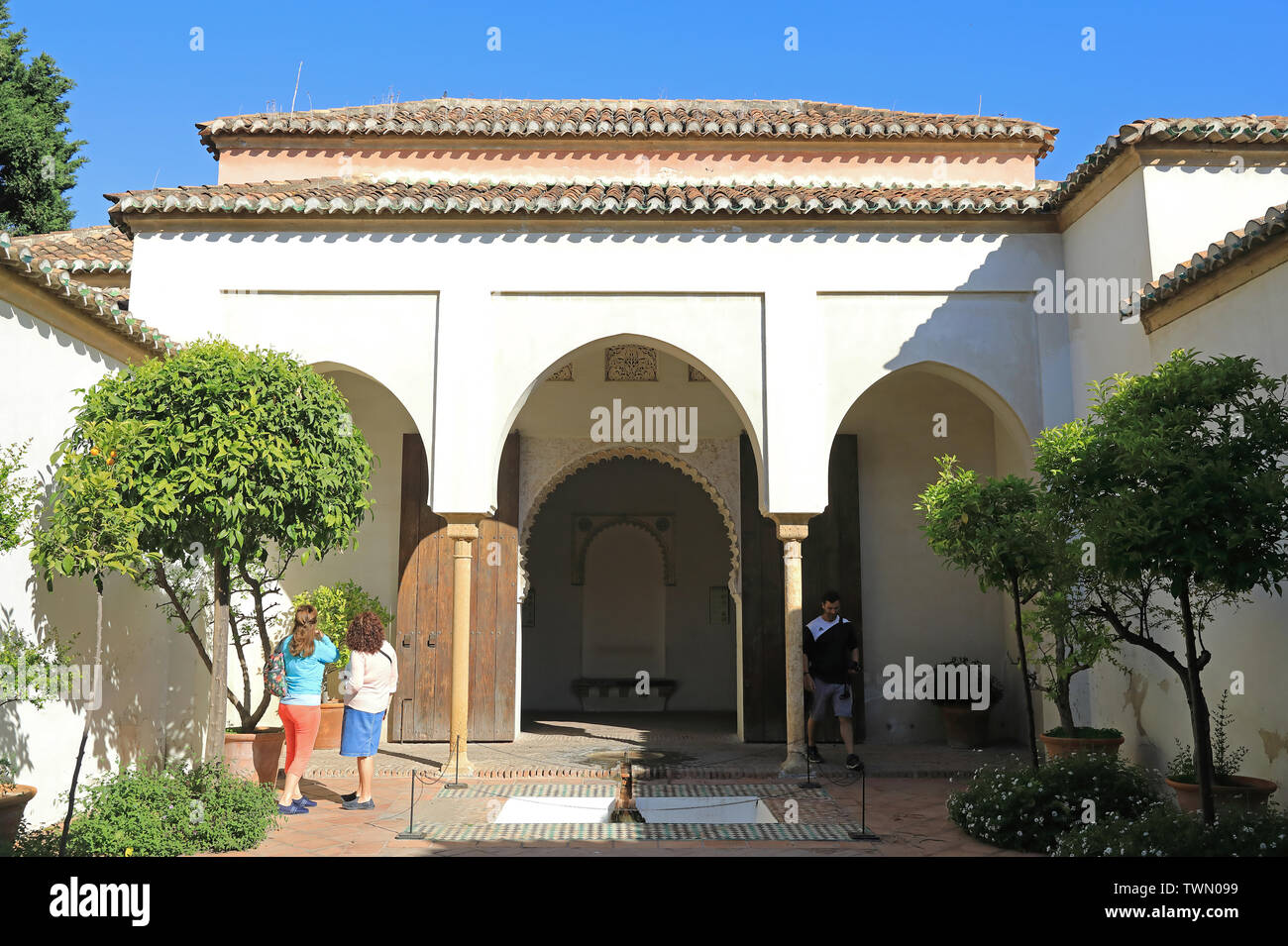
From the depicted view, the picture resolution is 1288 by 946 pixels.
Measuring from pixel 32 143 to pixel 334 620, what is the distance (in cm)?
1042

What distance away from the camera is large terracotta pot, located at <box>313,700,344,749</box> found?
31.6 feet

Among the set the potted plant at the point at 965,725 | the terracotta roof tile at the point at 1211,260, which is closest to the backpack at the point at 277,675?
the potted plant at the point at 965,725

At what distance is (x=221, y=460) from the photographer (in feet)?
20.2

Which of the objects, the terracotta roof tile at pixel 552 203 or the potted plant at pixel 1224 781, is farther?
the terracotta roof tile at pixel 552 203

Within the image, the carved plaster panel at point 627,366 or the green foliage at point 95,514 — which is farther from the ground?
the carved plaster panel at point 627,366

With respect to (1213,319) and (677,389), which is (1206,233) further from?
(677,389)

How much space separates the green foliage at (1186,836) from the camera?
479cm

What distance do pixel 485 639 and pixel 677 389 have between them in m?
3.21

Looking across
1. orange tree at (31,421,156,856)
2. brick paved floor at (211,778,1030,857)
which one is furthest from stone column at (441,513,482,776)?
orange tree at (31,421,156,856)

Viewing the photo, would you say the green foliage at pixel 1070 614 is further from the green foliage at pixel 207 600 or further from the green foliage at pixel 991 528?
the green foliage at pixel 207 600

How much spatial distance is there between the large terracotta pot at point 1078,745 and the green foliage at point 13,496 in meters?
6.61
